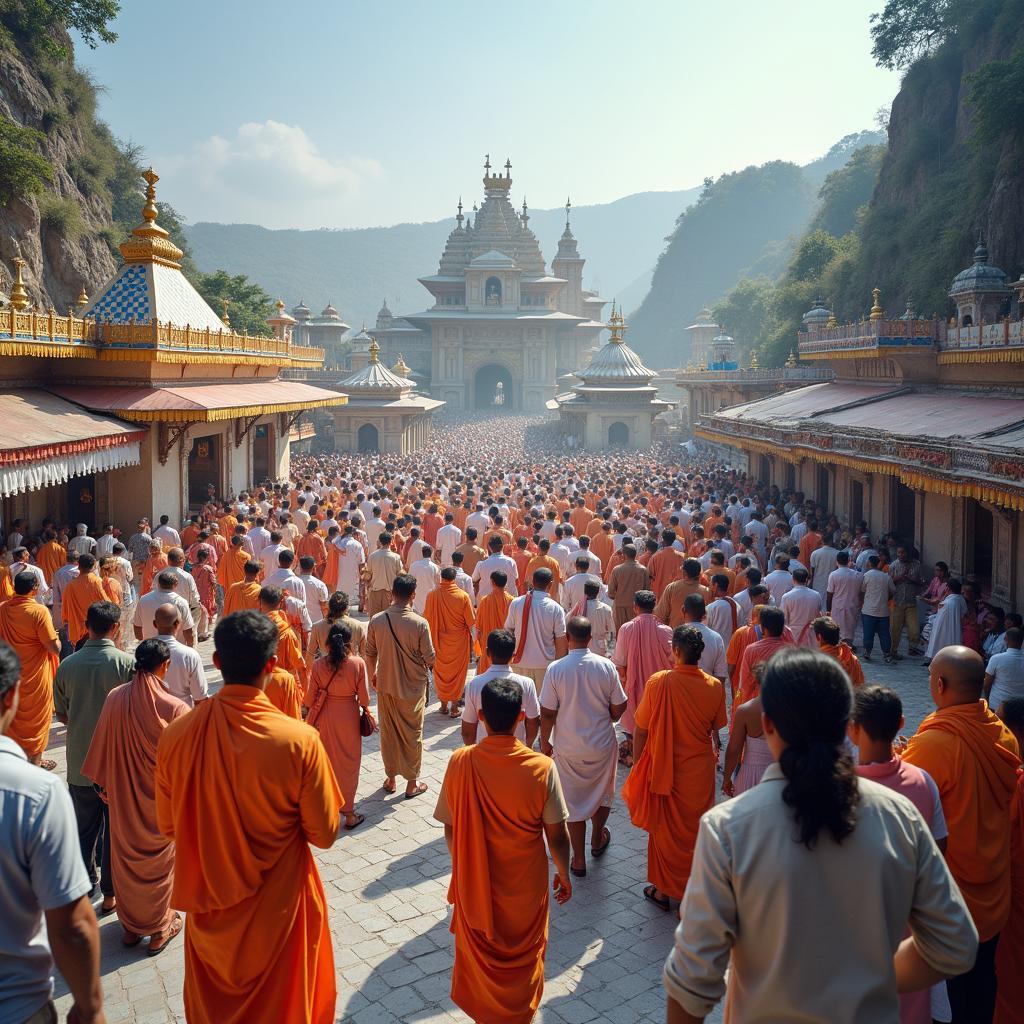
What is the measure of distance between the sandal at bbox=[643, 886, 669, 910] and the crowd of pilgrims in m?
0.02

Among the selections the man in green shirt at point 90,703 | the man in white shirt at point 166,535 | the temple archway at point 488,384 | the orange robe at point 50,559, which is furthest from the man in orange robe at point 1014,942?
the temple archway at point 488,384

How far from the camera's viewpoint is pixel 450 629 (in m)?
9.44

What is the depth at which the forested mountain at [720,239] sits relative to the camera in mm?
108188

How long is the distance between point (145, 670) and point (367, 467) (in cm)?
2382

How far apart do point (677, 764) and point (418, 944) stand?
1878mm

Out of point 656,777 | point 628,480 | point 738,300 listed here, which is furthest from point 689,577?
point 738,300

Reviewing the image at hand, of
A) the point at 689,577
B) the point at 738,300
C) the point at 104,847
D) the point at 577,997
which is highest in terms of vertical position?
the point at 738,300

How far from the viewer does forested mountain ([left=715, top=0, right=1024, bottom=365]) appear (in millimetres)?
27109

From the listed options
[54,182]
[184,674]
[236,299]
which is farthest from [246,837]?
[236,299]

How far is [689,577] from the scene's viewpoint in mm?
9102

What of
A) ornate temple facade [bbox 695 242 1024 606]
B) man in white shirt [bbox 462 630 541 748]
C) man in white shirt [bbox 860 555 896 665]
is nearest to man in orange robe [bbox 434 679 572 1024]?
man in white shirt [bbox 462 630 541 748]

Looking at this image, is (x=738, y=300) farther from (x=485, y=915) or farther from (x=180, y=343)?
(x=485, y=915)

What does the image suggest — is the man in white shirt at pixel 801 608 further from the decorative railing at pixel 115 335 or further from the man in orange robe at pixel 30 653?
the decorative railing at pixel 115 335

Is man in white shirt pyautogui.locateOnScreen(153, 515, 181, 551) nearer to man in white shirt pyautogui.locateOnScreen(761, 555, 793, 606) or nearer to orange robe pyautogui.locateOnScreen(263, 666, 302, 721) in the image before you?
orange robe pyautogui.locateOnScreen(263, 666, 302, 721)
